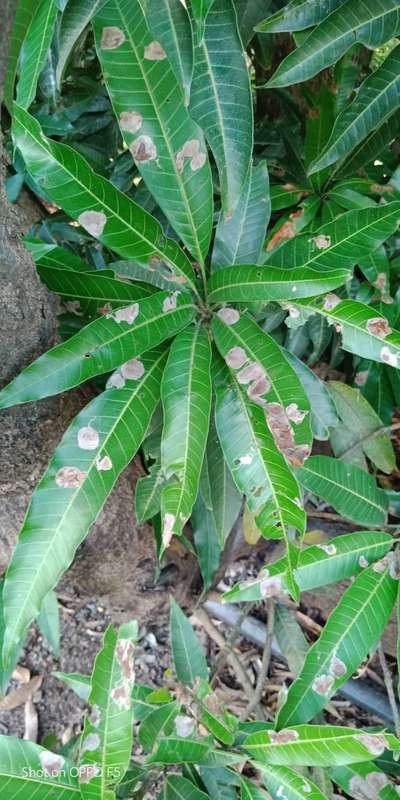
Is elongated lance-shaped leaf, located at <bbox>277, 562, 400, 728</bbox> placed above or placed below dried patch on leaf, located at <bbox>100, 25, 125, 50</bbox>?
below

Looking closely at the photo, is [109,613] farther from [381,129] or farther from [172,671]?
[381,129]

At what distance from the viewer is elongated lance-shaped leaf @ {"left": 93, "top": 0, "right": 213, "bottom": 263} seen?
2.44 feet

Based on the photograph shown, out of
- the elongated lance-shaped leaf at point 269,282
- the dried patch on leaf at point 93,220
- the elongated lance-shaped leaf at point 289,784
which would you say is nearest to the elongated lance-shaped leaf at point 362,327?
the elongated lance-shaped leaf at point 269,282

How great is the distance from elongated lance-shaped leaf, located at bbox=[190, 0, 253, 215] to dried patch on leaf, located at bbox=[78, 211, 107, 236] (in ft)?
0.53

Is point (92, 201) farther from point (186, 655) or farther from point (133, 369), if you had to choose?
point (186, 655)

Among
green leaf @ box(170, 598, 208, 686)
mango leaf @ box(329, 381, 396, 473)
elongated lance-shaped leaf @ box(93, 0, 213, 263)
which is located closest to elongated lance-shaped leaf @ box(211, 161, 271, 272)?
elongated lance-shaped leaf @ box(93, 0, 213, 263)

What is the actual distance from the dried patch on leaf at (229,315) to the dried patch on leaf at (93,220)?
213 millimetres

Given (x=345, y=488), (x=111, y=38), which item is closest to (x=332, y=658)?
(x=345, y=488)

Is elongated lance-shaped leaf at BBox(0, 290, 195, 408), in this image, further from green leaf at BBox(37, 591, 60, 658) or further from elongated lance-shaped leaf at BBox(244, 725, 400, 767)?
green leaf at BBox(37, 591, 60, 658)

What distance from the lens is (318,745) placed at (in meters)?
0.86

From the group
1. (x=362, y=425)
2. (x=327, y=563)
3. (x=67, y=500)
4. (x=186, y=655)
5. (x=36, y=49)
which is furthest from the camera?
(x=362, y=425)

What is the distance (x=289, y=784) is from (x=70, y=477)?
0.57 metres

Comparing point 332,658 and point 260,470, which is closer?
point 260,470

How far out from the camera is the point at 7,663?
76cm
